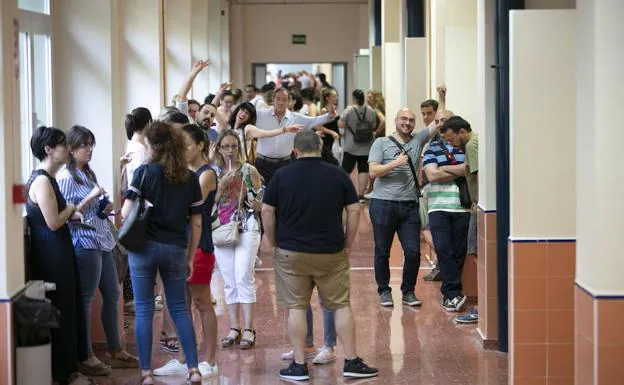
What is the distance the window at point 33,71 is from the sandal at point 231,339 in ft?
5.67

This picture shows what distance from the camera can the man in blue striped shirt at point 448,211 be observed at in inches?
348

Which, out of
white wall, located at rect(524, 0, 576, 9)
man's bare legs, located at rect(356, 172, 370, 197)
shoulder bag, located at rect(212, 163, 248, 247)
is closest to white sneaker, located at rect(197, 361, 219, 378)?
shoulder bag, located at rect(212, 163, 248, 247)

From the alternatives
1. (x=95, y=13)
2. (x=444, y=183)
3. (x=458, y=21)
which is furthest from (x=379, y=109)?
(x=95, y=13)

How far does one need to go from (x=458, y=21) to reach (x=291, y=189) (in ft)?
16.8

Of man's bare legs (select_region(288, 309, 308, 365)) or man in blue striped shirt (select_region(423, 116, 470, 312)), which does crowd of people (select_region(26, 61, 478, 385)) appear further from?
man in blue striped shirt (select_region(423, 116, 470, 312))

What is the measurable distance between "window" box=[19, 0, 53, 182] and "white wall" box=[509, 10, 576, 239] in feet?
10.3

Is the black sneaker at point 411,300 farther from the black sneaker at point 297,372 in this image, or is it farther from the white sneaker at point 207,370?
the white sneaker at point 207,370

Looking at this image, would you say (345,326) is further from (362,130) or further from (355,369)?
(362,130)

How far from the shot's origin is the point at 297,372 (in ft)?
22.2

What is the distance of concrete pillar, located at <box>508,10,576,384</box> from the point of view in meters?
6.26

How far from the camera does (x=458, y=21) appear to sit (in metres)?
11.1

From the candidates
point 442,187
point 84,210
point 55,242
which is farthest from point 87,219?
point 442,187

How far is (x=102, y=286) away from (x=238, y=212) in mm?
1033

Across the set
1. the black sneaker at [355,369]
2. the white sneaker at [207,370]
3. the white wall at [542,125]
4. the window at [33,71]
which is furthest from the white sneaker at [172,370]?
the white wall at [542,125]
